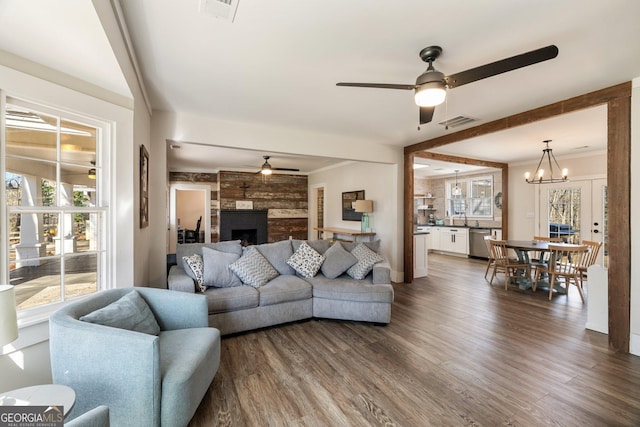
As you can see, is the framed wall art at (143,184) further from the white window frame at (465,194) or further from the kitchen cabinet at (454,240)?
the white window frame at (465,194)

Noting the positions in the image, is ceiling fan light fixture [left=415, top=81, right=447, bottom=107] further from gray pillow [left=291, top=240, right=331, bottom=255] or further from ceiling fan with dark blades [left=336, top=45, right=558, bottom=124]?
gray pillow [left=291, top=240, right=331, bottom=255]

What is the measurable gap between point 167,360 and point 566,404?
2.68 m

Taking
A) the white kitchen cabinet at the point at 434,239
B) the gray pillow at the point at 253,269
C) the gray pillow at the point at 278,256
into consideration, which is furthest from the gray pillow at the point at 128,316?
the white kitchen cabinet at the point at 434,239

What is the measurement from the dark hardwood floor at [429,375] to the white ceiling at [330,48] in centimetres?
245

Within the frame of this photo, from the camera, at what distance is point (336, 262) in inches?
145

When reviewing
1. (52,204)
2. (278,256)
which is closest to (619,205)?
(278,256)

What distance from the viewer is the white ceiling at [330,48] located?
1641 millimetres

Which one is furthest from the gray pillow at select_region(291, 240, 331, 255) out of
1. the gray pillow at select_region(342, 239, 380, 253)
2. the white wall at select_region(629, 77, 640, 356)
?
the white wall at select_region(629, 77, 640, 356)

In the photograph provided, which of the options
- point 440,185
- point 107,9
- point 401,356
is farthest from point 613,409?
point 440,185

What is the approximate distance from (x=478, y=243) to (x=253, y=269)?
670cm

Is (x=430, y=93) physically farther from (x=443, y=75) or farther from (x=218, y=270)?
(x=218, y=270)

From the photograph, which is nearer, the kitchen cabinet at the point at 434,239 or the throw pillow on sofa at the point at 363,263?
the throw pillow on sofa at the point at 363,263

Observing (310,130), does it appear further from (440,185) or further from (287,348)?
(440,185)

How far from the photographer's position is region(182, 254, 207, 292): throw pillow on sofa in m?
3.12
